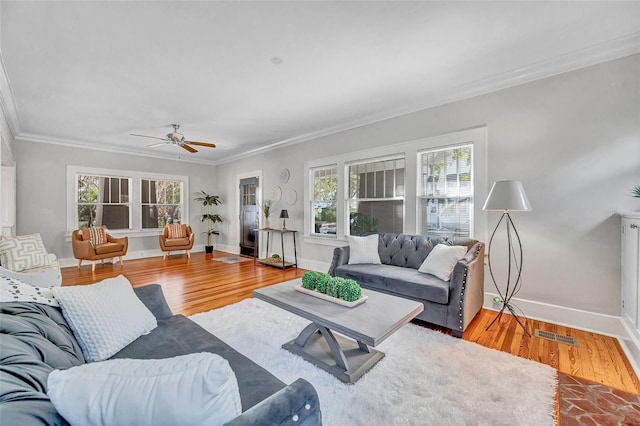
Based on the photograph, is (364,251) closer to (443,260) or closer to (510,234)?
(443,260)

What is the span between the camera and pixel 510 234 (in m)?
3.12

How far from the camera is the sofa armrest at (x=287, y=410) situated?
756mm

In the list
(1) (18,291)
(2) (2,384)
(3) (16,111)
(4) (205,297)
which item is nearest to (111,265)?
(3) (16,111)

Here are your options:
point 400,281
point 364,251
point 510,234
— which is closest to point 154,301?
point 400,281

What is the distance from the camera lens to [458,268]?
2594mm

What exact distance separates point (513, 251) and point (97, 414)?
366 cm

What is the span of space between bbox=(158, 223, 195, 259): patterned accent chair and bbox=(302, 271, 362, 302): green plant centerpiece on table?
5162 millimetres

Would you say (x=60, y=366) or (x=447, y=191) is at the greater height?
(x=447, y=191)

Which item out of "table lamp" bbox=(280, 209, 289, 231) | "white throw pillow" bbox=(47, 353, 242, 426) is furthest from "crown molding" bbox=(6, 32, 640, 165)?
"white throw pillow" bbox=(47, 353, 242, 426)

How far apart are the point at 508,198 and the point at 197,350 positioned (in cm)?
282

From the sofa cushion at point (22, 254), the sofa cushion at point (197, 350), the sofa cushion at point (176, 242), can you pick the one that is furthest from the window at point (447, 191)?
the sofa cushion at point (176, 242)

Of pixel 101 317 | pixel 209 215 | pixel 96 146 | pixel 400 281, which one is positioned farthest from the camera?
pixel 209 215

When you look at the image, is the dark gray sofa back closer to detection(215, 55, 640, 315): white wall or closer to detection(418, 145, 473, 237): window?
detection(418, 145, 473, 237): window

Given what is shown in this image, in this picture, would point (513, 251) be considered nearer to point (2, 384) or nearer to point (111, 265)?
point (2, 384)
